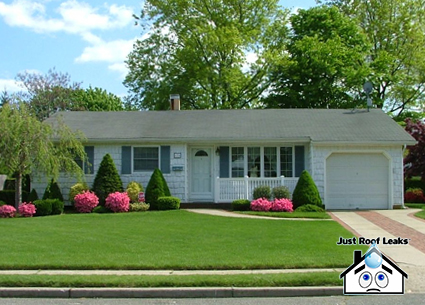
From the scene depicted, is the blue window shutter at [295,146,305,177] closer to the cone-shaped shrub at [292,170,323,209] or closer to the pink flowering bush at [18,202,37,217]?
the cone-shaped shrub at [292,170,323,209]

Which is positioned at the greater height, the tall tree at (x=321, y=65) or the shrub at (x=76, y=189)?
the tall tree at (x=321, y=65)

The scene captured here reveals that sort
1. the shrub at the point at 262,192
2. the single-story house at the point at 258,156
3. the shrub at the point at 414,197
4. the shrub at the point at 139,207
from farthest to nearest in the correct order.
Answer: the shrub at the point at 414,197
the single-story house at the point at 258,156
the shrub at the point at 262,192
the shrub at the point at 139,207

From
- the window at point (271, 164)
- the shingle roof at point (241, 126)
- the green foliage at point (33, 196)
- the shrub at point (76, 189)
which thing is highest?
the shingle roof at point (241, 126)

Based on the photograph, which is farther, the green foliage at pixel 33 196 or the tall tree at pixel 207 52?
the tall tree at pixel 207 52

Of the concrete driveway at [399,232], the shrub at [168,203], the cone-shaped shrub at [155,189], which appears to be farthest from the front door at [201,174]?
the concrete driveway at [399,232]

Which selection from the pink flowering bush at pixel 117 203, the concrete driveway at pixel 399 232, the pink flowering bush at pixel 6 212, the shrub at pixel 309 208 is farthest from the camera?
the pink flowering bush at pixel 117 203

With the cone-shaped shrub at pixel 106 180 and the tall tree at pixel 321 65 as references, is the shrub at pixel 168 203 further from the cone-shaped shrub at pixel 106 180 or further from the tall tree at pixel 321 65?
the tall tree at pixel 321 65

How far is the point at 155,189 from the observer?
1917cm

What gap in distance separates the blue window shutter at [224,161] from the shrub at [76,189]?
5457mm

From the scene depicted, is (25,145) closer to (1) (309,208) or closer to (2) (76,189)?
(2) (76,189)

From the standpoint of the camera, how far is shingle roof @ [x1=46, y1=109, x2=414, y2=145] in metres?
19.8

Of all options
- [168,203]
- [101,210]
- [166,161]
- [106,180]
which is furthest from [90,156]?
[168,203]

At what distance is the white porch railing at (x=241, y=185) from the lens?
19500 mm

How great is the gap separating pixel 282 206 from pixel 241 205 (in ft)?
5.30
